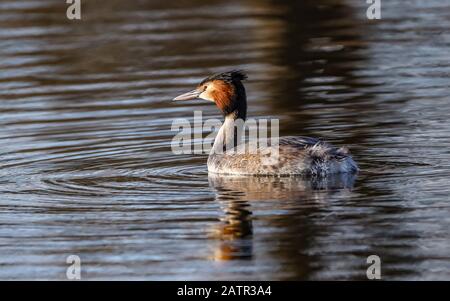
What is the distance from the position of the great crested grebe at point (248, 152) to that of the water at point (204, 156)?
218 millimetres

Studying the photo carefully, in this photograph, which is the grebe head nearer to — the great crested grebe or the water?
the great crested grebe

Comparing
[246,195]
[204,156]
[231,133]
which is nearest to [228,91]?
[231,133]

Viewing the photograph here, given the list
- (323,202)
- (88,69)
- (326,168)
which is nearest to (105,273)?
(323,202)

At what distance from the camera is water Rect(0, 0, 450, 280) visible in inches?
346

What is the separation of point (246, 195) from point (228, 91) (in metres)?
1.72

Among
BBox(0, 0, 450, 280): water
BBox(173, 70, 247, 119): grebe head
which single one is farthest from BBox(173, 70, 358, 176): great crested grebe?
BBox(0, 0, 450, 280): water

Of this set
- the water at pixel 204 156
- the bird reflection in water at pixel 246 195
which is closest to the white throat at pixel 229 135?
the water at pixel 204 156

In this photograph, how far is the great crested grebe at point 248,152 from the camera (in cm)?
1117

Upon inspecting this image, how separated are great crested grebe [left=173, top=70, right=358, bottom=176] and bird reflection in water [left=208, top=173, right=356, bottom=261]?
9 cm

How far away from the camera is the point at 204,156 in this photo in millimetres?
12828

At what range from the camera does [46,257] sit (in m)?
8.89

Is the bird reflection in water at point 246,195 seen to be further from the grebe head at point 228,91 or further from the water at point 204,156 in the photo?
the grebe head at point 228,91

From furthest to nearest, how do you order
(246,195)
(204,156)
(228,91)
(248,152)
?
(204,156), (228,91), (248,152), (246,195)

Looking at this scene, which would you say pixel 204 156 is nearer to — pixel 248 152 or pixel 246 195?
pixel 248 152
